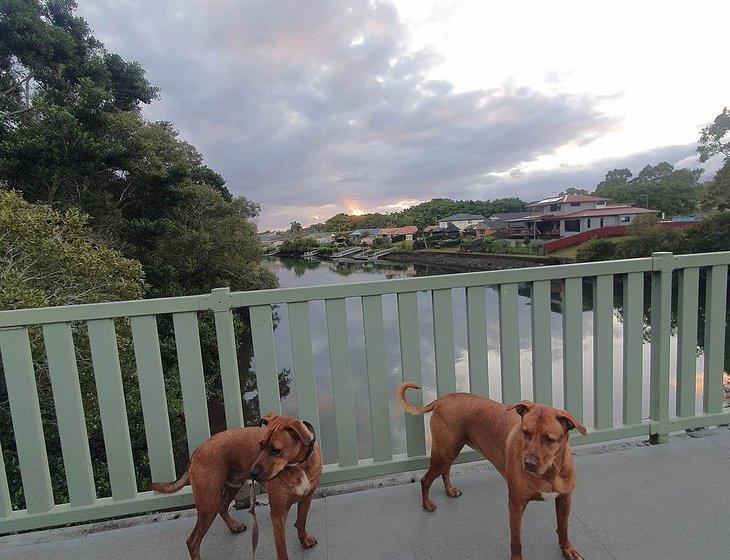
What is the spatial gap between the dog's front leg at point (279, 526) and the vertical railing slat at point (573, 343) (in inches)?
45.8

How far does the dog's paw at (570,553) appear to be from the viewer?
3.60 feet

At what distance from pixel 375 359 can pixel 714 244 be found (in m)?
20.7

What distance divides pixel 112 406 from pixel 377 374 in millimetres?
927

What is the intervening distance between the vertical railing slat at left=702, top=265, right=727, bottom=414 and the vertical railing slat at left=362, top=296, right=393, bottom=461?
4.70 feet

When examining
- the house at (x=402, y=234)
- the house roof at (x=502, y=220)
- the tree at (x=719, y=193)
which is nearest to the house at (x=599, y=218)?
the tree at (x=719, y=193)

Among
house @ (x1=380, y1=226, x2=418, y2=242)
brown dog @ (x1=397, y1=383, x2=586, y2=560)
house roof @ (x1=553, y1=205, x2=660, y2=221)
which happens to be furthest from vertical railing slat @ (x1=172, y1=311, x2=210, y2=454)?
house @ (x1=380, y1=226, x2=418, y2=242)

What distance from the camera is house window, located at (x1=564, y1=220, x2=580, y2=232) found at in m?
34.6

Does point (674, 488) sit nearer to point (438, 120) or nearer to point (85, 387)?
point (85, 387)

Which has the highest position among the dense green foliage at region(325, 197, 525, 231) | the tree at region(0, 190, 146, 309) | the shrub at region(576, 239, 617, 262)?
the dense green foliage at region(325, 197, 525, 231)

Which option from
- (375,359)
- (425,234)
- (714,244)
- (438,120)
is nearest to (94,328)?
(375,359)

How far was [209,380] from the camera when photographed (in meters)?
8.82

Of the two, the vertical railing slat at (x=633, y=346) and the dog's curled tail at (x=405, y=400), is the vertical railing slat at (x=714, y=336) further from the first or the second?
the dog's curled tail at (x=405, y=400)

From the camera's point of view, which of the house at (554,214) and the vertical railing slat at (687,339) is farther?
the house at (554,214)

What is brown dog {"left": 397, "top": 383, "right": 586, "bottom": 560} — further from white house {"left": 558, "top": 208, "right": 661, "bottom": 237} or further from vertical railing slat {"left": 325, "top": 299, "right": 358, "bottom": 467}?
white house {"left": 558, "top": 208, "right": 661, "bottom": 237}
